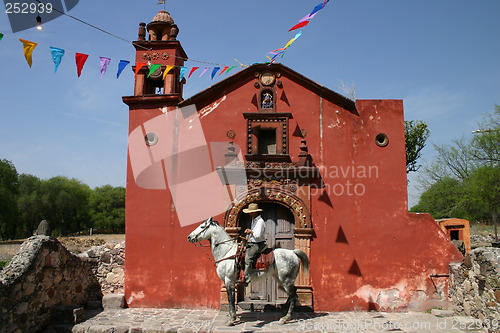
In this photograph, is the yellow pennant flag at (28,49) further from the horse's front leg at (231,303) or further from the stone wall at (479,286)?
the stone wall at (479,286)

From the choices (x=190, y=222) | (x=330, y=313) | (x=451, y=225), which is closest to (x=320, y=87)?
(x=190, y=222)

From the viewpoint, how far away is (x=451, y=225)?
1267cm

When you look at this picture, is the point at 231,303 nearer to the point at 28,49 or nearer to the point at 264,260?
the point at 264,260

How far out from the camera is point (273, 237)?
9812 mm

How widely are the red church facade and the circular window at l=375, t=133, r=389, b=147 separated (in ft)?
0.12

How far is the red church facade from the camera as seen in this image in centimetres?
948

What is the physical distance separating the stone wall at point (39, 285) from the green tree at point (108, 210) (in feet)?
142

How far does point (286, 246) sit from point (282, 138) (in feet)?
8.95

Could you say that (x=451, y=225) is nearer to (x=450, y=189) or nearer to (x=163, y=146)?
(x=163, y=146)

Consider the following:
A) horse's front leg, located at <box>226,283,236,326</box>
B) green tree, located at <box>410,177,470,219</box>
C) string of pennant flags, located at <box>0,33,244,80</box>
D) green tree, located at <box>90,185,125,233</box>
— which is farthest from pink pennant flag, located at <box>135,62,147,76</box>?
green tree, located at <box>90,185,125,233</box>

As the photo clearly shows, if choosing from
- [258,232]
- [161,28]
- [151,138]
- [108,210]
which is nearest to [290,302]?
[258,232]

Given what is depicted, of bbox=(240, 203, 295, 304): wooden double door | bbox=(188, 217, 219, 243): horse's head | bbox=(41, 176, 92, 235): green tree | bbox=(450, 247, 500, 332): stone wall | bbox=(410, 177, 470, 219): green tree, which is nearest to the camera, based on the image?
bbox=(450, 247, 500, 332): stone wall

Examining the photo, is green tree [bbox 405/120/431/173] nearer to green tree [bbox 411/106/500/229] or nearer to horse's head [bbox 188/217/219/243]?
green tree [bbox 411/106/500/229]

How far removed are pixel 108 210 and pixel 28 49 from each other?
158ft
